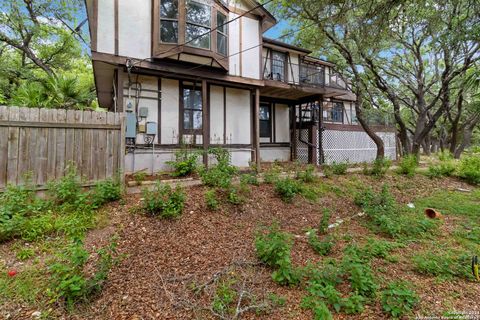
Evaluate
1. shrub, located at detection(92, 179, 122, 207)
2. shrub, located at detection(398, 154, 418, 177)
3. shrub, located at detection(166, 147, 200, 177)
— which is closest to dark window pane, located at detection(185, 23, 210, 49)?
shrub, located at detection(166, 147, 200, 177)

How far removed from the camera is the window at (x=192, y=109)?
28.1 feet

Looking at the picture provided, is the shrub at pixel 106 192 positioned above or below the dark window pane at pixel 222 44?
below

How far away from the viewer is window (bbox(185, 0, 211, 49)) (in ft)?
24.2

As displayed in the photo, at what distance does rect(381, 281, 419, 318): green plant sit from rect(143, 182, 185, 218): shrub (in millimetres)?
3309

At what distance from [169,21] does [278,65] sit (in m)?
6.23

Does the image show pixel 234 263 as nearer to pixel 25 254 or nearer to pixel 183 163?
pixel 25 254

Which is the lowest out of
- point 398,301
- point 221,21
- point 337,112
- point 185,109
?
point 398,301

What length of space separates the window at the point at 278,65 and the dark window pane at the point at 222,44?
159 inches

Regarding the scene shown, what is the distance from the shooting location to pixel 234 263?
3340 millimetres

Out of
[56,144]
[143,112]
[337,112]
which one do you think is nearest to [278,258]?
[56,144]

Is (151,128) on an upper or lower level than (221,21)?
lower

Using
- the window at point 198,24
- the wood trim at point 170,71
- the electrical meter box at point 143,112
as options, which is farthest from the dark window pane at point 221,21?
A: the electrical meter box at point 143,112

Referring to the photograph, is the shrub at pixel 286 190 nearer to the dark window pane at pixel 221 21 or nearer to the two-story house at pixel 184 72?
the two-story house at pixel 184 72

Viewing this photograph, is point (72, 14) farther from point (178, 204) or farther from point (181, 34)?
point (178, 204)
